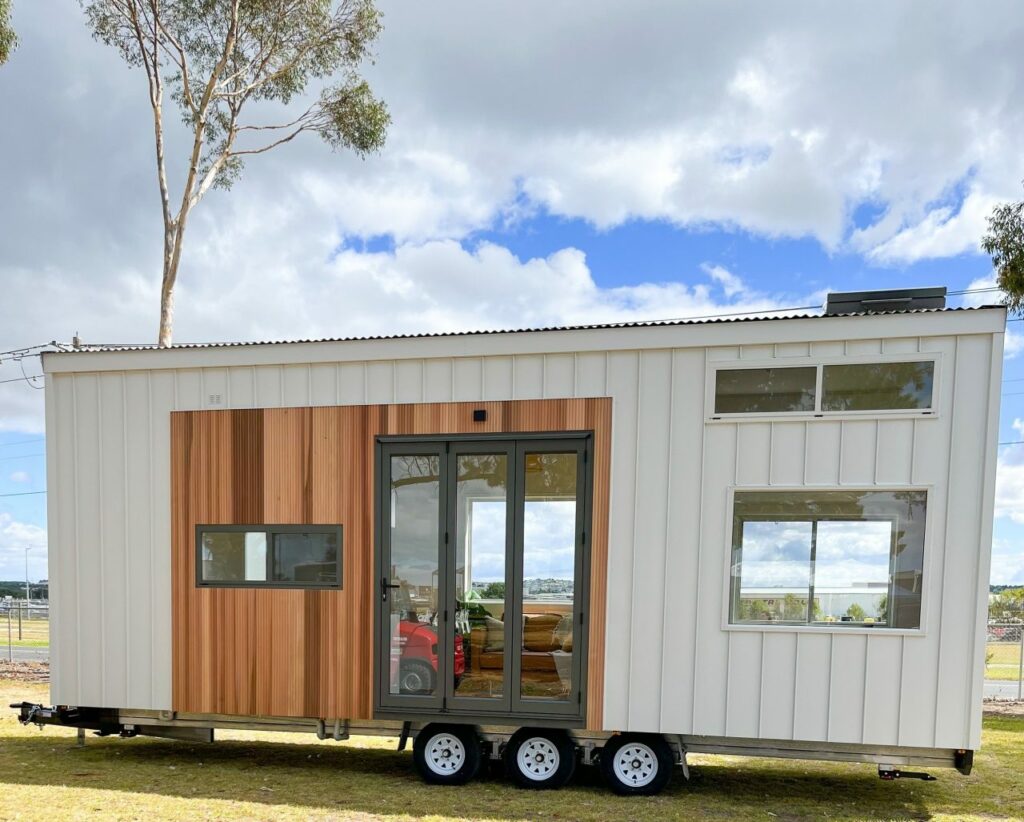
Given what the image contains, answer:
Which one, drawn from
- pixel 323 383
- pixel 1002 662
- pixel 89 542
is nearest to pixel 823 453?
pixel 323 383

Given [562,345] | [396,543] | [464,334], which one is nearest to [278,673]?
[396,543]

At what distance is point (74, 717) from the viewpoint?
548cm

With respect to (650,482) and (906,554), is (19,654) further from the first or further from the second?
(906,554)

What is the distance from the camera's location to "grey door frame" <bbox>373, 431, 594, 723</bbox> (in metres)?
4.76

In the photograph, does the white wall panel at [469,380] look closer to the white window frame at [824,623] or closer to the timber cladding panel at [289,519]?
the timber cladding panel at [289,519]

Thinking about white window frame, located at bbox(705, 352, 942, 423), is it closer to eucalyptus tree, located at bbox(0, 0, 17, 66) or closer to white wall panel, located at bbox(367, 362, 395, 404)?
white wall panel, located at bbox(367, 362, 395, 404)

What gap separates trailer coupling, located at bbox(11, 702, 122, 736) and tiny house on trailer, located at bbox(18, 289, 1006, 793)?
2 cm

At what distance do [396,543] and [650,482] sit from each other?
1815 mm

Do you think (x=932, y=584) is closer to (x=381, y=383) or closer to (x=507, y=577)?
(x=507, y=577)

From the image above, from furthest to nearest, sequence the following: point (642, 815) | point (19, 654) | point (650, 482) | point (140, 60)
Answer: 1. point (19, 654)
2. point (140, 60)
3. point (650, 482)
4. point (642, 815)

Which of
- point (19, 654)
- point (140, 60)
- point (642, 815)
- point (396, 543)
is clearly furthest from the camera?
point (19, 654)

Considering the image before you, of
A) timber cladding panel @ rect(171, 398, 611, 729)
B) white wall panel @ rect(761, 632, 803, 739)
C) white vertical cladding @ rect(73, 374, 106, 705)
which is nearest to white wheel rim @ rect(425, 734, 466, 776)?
timber cladding panel @ rect(171, 398, 611, 729)

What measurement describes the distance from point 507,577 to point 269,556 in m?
1.77

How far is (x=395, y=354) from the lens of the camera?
5078mm
